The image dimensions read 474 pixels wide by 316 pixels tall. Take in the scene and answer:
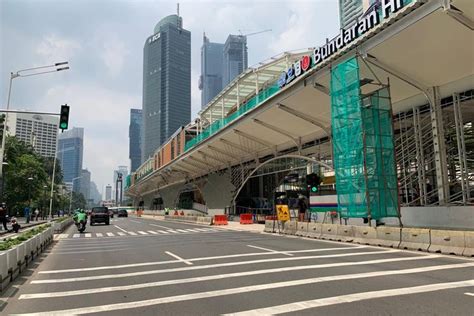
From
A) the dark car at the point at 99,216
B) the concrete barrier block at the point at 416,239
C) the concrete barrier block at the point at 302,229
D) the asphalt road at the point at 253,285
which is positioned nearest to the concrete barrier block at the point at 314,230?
the concrete barrier block at the point at 302,229

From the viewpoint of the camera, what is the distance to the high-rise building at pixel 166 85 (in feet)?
556

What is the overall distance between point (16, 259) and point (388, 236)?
12.6m

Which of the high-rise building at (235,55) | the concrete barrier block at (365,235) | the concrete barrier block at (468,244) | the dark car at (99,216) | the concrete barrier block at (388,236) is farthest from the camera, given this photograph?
the high-rise building at (235,55)

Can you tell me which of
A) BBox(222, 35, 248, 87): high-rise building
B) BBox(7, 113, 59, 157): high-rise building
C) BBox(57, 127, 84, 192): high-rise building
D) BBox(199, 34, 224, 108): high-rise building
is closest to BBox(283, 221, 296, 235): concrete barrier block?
BBox(7, 113, 59, 157): high-rise building

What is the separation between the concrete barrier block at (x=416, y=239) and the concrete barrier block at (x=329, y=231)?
4.22 metres

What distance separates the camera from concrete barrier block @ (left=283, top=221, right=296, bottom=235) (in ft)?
74.4

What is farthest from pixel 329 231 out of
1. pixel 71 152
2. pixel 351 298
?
pixel 71 152

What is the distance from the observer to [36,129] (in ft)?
259

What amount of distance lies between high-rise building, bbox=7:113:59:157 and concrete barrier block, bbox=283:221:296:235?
5541cm

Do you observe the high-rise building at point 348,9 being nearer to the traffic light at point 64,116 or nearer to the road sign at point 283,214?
the road sign at point 283,214

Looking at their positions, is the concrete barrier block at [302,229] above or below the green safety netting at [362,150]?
below

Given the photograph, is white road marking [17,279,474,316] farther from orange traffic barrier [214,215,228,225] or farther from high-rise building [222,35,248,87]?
high-rise building [222,35,248,87]

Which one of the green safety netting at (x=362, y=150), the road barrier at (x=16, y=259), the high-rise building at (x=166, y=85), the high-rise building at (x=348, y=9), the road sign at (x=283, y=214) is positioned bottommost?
the road barrier at (x=16, y=259)

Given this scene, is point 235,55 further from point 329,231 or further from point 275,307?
point 275,307
